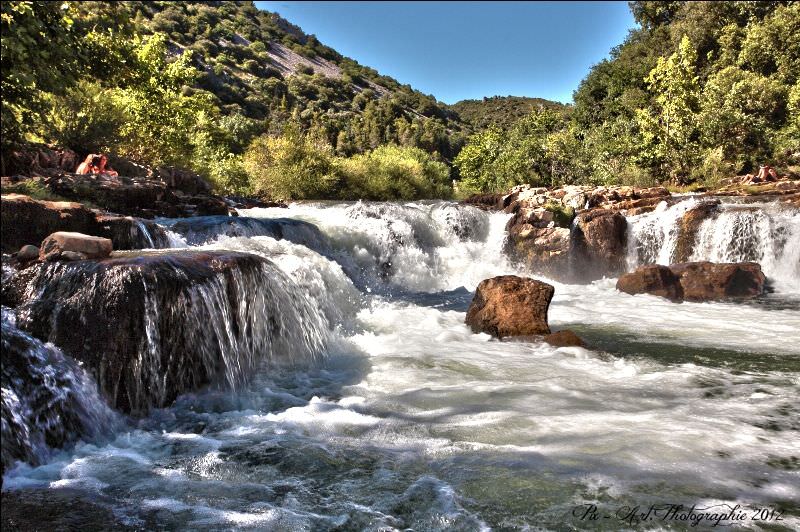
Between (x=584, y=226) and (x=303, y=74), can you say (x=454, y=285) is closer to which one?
(x=584, y=226)

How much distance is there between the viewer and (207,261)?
6000 mm

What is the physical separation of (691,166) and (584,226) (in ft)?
35.3

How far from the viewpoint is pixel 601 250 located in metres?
15.0

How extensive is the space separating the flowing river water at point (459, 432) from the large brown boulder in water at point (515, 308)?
0.41 meters

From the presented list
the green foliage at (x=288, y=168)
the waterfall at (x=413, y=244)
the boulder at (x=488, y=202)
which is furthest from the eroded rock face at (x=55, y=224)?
the green foliage at (x=288, y=168)

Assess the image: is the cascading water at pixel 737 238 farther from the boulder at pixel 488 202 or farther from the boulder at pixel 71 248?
the boulder at pixel 71 248

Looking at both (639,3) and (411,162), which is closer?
(411,162)

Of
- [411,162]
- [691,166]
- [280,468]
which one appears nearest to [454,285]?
[280,468]

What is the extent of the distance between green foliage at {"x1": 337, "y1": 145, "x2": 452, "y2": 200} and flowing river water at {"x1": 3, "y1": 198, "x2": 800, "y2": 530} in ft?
61.2

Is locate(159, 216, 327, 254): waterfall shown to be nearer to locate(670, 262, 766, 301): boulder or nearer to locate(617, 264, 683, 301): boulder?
locate(617, 264, 683, 301): boulder

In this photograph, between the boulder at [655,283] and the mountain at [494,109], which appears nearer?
the boulder at [655,283]

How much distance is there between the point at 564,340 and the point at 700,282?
592 centimetres

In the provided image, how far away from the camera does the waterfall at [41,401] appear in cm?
369

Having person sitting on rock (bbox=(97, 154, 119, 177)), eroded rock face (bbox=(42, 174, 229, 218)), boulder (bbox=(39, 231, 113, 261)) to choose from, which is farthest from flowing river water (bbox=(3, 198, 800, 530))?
person sitting on rock (bbox=(97, 154, 119, 177))
